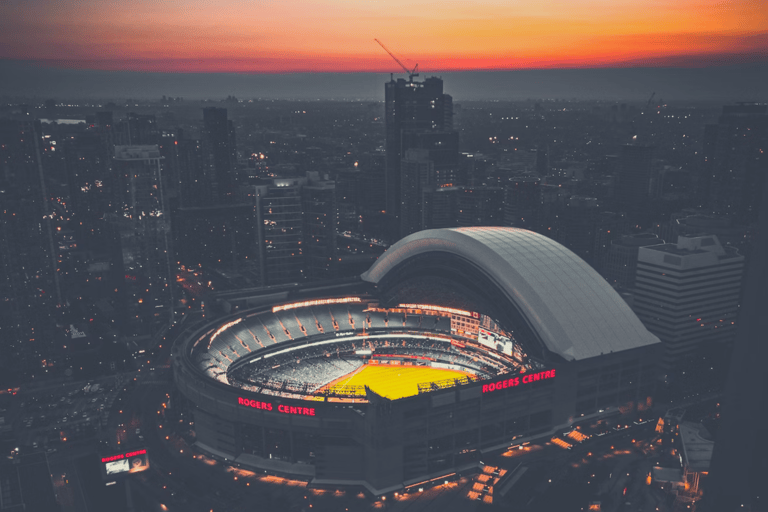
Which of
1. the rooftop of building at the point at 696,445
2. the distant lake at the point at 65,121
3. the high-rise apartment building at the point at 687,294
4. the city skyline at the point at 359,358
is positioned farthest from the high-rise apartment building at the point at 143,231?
the rooftop of building at the point at 696,445

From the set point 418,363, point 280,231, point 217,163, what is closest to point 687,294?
point 418,363

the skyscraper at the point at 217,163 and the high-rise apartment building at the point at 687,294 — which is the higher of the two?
the skyscraper at the point at 217,163

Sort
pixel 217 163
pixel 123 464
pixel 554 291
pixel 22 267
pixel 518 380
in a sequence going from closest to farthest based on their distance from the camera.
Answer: pixel 123 464
pixel 518 380
pixel 554 291
pixel 22 267
pixel 217 163

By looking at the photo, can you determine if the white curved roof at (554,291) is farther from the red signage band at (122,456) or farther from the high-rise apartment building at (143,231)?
the high-rise apartment building at (143,231)

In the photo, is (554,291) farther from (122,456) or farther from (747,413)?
(122,456)

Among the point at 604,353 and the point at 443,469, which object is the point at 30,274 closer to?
the point at 443,469

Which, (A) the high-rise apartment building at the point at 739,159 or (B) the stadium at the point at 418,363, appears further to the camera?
(A) the high-rise apartment building at the point at 739,159

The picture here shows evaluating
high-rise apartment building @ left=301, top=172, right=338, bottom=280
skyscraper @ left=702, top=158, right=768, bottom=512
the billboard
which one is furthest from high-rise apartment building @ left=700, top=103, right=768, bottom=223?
the billboard
